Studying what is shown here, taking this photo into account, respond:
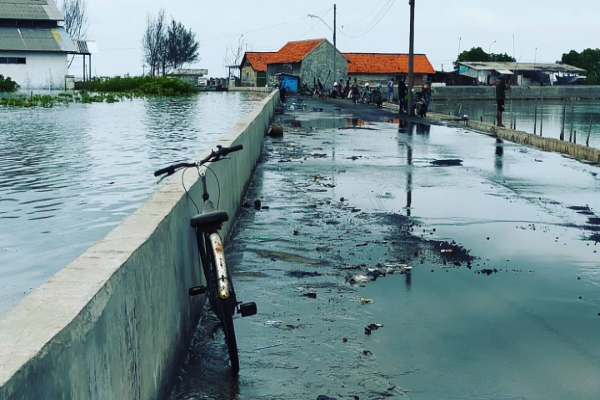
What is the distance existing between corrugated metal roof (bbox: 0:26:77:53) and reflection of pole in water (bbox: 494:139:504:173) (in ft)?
202

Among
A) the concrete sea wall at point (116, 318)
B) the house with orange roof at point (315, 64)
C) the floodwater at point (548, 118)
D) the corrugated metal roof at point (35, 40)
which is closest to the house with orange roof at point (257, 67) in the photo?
the house with orange roof at point (315, 64)

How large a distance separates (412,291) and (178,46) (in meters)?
141

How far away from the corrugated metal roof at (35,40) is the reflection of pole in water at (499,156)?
202ft

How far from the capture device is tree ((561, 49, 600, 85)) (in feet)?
422

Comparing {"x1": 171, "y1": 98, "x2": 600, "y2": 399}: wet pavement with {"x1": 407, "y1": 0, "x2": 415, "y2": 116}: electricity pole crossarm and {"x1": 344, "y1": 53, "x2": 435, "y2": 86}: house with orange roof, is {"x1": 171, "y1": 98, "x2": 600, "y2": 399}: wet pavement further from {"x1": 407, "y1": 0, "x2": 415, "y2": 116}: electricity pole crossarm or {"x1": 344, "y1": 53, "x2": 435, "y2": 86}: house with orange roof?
{"x1": 344, "y1": 53, "x2": 435, "y2": 86}: house with orange roof

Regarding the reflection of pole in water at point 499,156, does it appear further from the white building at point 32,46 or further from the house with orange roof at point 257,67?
the house with orange roof at point 257,67

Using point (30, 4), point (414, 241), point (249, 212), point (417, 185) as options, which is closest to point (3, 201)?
point (249, 212)

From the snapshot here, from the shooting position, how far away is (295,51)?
96.4 metres

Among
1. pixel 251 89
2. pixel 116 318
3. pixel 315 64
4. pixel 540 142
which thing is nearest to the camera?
pixel 116 318

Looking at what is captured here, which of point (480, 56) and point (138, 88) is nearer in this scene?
point (138, 88)

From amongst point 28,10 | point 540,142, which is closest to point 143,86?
point 28,10

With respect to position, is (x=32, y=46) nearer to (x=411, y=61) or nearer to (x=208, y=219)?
(x=411, y=61)

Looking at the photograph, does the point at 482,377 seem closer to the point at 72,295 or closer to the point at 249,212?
the point at 72,295

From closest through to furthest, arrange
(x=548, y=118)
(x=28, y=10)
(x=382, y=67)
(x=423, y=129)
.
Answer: (x=423, y=129) → (x=548, y=118) → (x=28, y=10) → (x=382, y=67)
